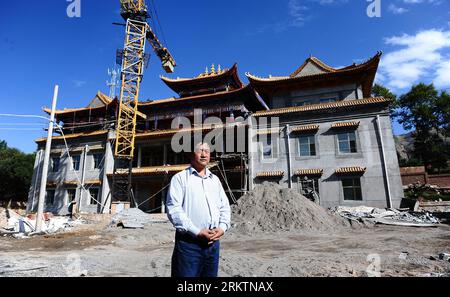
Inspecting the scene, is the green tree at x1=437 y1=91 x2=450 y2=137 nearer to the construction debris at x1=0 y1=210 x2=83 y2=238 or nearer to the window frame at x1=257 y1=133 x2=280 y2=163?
the window frame at x1=257 y1=133 x2=280 y2=163

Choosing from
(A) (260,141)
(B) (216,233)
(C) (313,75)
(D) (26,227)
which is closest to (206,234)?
(B) (216,233)

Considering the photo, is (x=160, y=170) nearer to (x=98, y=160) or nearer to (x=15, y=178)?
(x=98, y=160)

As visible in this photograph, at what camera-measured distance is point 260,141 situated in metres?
18.5

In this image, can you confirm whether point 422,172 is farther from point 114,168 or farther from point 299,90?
point 114,168

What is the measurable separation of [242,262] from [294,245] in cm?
315

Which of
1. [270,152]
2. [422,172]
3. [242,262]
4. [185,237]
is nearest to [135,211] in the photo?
[270,152]

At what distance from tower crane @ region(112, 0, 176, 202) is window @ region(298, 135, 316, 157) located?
42.5 feet

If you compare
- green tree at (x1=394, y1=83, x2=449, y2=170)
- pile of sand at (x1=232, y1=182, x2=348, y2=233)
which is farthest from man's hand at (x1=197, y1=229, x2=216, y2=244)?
green tree at (x1=394, y1=83, x2=449, y2=170)

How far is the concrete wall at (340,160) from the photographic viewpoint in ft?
50.5

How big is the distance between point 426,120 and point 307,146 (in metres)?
21.5

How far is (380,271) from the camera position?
4590 mm

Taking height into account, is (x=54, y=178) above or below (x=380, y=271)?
above

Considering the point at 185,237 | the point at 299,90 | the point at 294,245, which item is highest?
the point at 299,90
